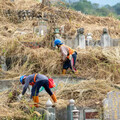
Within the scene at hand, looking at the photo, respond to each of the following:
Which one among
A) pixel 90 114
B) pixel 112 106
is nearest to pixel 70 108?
pixel 90 114

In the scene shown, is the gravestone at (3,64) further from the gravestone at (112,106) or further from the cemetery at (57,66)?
the gravestone at (112,106)

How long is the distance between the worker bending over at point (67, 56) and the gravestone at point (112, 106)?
157 inches

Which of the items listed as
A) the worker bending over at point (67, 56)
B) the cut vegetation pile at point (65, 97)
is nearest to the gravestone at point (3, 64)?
the worker bending over at point (67, 56)

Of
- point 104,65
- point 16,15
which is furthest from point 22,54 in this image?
point 16,15

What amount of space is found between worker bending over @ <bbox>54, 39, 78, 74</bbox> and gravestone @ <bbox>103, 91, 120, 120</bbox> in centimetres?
399

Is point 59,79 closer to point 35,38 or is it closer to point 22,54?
point 22,54

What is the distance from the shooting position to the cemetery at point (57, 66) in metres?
11.7

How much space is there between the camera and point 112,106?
11.8 metres

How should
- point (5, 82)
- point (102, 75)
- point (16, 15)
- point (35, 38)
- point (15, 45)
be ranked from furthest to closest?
point (16, 15)
point (35, 38)
point (15, 45)
point (102, 75)
point (5, 82)

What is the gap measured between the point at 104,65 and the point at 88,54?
2.94 feet

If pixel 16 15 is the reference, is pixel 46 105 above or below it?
below

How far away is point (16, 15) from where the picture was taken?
25.7 m

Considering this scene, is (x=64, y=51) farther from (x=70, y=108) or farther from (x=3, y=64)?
(x=70, y=108)

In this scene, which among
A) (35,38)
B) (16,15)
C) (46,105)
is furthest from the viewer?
(16,15)
